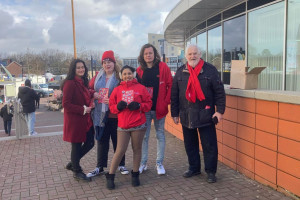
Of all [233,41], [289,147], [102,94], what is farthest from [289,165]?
[233,41]

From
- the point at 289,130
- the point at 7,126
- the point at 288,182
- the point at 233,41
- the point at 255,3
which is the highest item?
the point at 255,3

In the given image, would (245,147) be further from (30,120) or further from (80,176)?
(30,120)

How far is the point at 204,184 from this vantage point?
4.02 m

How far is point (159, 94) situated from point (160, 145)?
0.81m

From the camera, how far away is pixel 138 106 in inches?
147

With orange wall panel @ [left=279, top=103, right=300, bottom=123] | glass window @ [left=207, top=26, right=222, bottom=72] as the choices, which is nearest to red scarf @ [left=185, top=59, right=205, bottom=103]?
orange wall panel @ [left=279, top=103, right=300, bottom=123]

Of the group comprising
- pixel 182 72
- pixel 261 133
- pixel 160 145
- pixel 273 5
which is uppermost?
pixel 273 5

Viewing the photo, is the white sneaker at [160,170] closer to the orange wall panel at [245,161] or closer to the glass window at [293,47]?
the orange wall panel at [245,161]

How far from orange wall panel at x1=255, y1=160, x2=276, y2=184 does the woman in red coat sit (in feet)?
7.95

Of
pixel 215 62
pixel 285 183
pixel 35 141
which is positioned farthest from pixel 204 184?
pixel 215 62

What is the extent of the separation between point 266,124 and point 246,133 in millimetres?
444

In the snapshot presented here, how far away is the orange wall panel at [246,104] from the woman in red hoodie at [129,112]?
138cm

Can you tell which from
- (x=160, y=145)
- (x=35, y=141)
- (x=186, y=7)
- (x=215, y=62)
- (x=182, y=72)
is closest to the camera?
(x=182, y=72)

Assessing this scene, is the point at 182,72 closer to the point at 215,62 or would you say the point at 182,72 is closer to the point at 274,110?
the point at 274,110
